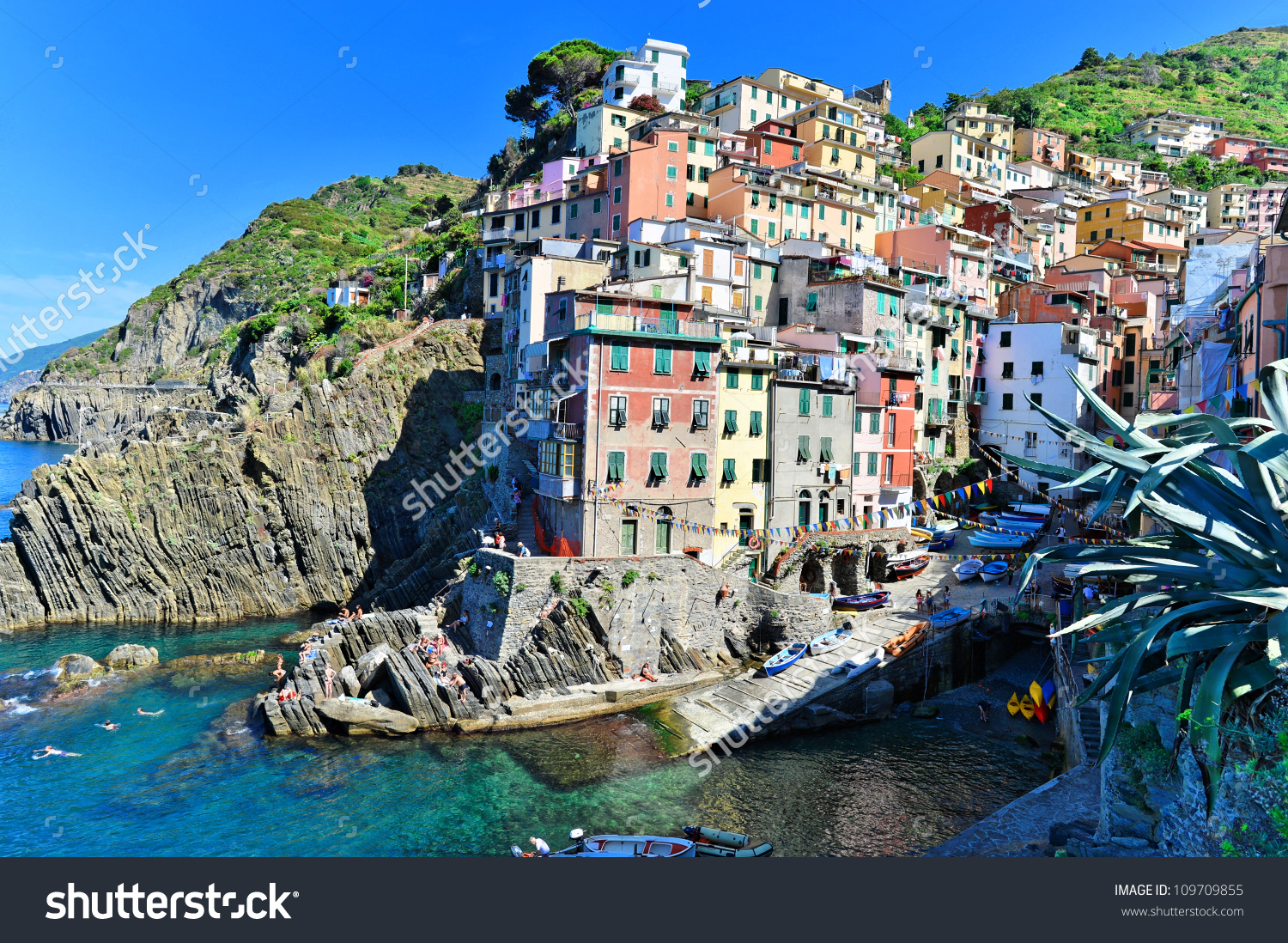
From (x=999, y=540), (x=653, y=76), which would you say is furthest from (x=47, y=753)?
(x=653, y=76)

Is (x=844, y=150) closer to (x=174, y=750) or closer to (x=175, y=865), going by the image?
(x=174, y=750)

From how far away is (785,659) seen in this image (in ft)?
125

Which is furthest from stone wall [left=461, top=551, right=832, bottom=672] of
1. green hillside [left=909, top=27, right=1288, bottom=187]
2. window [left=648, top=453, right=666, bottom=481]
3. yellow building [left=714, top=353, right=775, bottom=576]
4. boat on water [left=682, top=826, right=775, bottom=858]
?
green hillside [left=909, top=27, right=1288, bottom=187]

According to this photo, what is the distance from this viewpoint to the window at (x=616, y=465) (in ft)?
130

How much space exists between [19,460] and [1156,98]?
211 metres

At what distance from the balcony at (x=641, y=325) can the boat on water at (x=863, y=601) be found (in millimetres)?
14883

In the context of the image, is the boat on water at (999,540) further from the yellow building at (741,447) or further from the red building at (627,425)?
the red building at (627,425)

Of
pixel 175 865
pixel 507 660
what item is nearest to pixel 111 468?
pixel 507 660

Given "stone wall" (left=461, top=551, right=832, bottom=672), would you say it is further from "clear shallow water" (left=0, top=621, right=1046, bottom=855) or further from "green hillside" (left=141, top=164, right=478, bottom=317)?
"green hillside" (left=141, top=164, right=478, bottom=317)

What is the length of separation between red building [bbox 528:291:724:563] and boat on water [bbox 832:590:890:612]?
7.44 m

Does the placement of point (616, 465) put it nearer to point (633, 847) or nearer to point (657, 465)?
point (657, 465)

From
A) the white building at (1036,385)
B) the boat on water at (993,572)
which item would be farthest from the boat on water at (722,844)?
the white building at (1036,385)

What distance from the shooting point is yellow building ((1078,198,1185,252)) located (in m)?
89.4

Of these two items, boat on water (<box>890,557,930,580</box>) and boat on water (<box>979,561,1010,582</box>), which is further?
boat on water (<box>890,557,930,580</box>)
